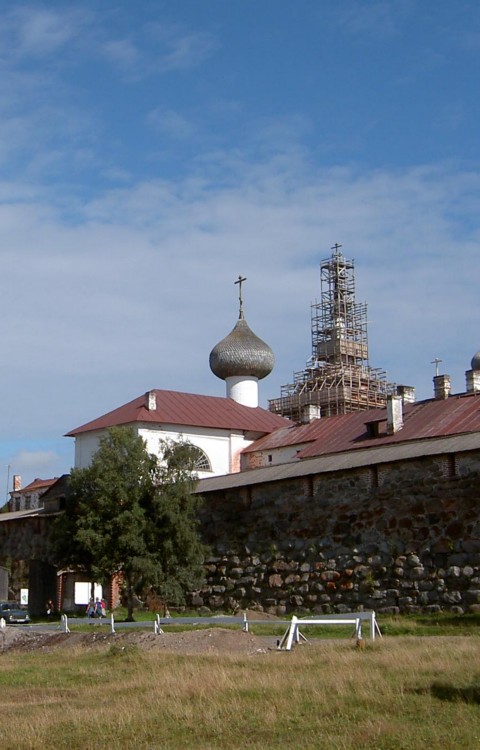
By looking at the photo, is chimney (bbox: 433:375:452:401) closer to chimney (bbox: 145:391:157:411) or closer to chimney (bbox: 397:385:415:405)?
chimney (bbox: 397:385:415:405)

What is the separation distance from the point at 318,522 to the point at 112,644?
773 cm

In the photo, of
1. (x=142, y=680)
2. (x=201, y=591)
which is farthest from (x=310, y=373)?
(x=142, y=680)

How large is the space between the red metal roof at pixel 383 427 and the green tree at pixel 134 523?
24.3ft

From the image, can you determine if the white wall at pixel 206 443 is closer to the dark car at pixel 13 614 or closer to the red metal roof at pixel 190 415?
the red metal roof at pixel 190 415

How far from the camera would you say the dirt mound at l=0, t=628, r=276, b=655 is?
1711cm

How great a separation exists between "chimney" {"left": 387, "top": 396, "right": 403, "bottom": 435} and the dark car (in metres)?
12.2

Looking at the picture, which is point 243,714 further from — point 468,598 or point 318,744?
point 468,598

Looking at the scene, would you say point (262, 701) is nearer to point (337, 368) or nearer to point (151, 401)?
point (151, 401)

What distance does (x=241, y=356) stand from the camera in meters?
47.6

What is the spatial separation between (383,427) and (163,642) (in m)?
17.4

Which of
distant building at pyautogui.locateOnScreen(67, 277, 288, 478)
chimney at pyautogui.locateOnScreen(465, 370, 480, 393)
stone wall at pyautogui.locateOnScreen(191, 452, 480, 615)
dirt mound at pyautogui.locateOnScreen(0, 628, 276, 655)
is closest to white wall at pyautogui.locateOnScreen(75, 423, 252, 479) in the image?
distant building at pyautogui.locateOnScreen(67, 277, 288, 478)

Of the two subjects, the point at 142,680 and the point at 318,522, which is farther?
the point at 318,522

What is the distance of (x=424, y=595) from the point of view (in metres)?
22.3

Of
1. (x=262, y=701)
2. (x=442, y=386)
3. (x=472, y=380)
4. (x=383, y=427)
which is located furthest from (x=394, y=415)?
(x=262, y=701)
